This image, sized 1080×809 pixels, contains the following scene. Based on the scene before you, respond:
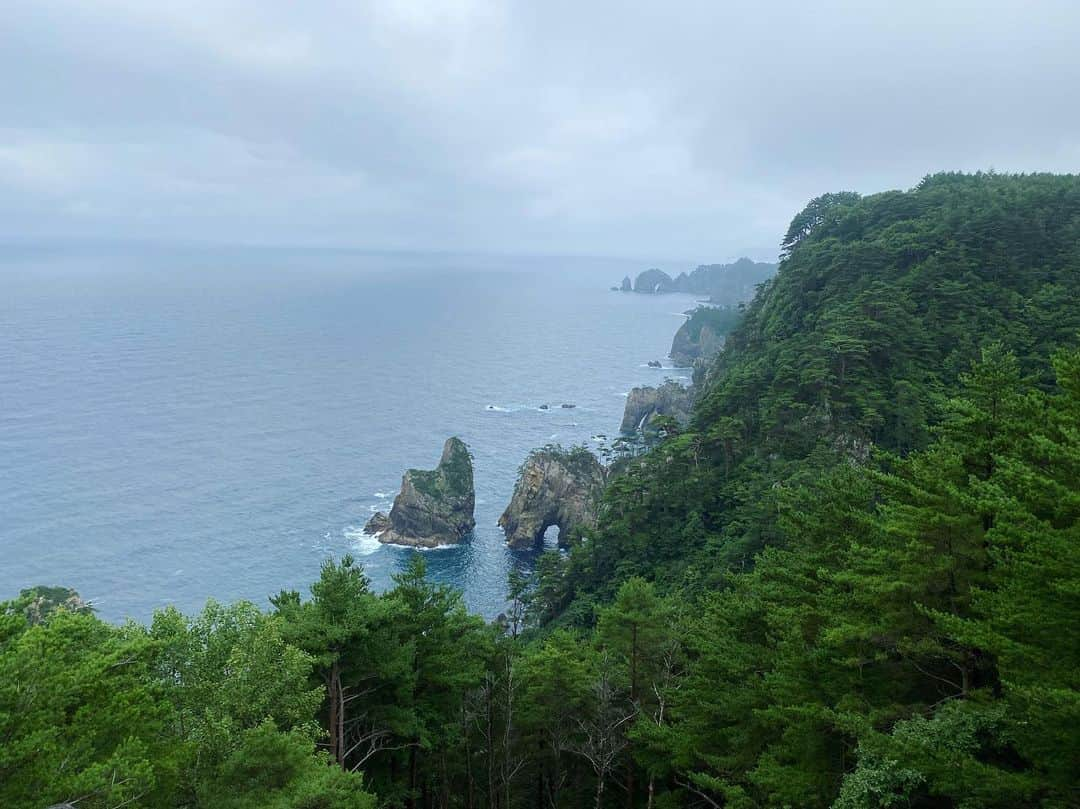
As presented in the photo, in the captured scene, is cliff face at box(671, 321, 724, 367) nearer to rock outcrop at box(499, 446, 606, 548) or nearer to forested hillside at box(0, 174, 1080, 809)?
rock outcrop at box(499, 446, 606, 548)

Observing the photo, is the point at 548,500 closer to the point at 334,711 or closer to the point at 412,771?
the point at 412,771

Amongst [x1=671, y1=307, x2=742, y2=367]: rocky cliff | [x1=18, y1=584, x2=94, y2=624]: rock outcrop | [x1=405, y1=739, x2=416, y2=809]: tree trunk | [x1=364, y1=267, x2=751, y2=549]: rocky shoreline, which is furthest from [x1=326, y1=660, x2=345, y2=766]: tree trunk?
[x1=671, y1=307, x2=742, y2=367]: rocky cliff

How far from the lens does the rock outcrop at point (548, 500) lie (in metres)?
87.6

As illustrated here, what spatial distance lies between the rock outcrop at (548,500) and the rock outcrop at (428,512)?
678cm

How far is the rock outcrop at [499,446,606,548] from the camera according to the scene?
287ft

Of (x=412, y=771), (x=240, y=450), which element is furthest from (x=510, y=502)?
(x=412, y=771)

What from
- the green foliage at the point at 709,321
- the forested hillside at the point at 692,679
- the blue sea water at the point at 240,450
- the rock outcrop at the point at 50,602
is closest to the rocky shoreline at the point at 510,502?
the blue sea water at the point at 240,450

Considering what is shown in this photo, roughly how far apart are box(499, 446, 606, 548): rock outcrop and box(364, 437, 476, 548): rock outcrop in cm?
678

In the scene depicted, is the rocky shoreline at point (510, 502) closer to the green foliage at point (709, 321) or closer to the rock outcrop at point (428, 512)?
the rock outcrop at point (428, 512)

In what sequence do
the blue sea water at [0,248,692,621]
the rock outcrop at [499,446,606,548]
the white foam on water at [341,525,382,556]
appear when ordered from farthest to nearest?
the rock outcrop at [499,446,606,548], the white foam on water at [341,525,382,556], the blue sea water at [0,248,692,621]

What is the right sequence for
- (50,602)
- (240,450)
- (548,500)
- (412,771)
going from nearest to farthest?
(412,771) → (50,602) → (548,500) → (240,450)

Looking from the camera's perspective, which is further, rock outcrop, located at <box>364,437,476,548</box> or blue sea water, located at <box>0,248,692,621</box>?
rock outcrop, located at <box>364,437,476,548</box>

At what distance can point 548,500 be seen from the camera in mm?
88000

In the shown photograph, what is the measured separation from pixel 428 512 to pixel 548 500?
1571 cm
